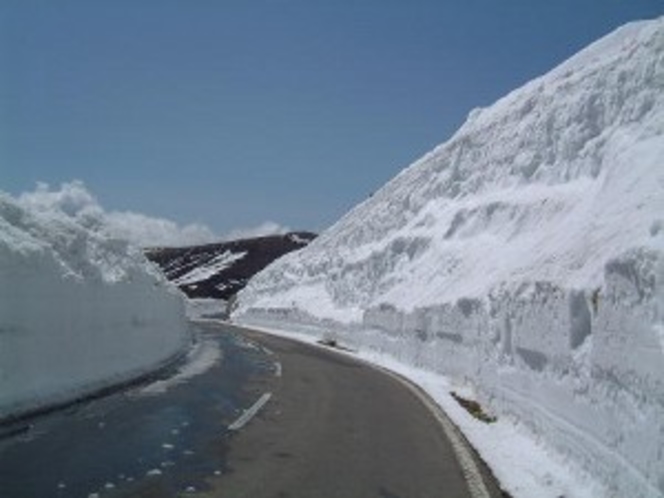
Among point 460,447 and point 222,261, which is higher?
point 222,261

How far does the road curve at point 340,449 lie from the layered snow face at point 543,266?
1480mm

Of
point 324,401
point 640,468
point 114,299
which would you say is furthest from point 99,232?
point 640,468

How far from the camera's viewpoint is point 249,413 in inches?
565

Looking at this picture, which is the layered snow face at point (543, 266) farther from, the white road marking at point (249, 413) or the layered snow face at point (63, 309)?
the layered snow face at point (63, 309)

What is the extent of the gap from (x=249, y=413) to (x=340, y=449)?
10.0 ft

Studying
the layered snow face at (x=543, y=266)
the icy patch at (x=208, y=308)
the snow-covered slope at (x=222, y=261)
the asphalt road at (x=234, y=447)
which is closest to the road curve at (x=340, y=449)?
the asphalt road at (x=234, y=447)

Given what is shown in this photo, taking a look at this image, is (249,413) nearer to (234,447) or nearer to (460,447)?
(234,447)

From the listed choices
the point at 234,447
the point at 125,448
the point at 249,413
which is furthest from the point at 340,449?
the point at 249,413

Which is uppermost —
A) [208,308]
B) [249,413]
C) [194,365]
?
[208,308]

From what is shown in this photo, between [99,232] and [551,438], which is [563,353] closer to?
[551,438]

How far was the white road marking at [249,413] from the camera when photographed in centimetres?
1289

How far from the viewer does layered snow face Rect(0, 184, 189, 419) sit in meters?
13.0

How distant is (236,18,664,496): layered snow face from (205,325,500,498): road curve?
4.86 feet

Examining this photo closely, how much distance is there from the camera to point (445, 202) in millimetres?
43750
